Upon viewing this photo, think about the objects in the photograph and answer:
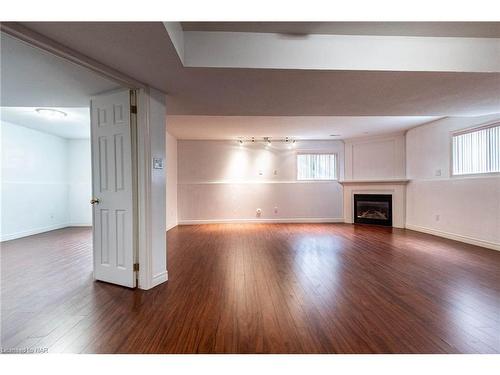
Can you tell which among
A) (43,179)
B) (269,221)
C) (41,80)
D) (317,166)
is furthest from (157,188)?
(317,166)

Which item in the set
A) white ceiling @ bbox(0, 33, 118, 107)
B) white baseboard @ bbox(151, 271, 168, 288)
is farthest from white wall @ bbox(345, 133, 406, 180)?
white ceiling @ bbox(0, 33, 118, 107)

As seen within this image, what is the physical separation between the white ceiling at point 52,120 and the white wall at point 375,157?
21.0 feet

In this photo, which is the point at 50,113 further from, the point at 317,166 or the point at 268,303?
the point at 317,166

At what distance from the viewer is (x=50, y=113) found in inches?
155

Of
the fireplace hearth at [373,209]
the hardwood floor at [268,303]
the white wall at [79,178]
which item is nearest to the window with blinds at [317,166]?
the fireplace hearth at [373,209]

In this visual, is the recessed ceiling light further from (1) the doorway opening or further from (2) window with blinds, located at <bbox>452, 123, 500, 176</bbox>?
(2) window with blinds, located at <bbox>452, 123, 500, 176</bbox>

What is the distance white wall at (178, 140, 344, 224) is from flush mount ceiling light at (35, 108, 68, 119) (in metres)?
2.59

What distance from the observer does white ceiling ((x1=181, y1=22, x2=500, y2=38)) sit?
1751mm

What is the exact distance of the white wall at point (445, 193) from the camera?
3539 mm

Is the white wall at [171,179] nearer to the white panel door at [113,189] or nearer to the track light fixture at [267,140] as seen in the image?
the track light fixture at [267,140]

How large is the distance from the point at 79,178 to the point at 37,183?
37.8 inches

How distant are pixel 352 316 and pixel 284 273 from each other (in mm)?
960
